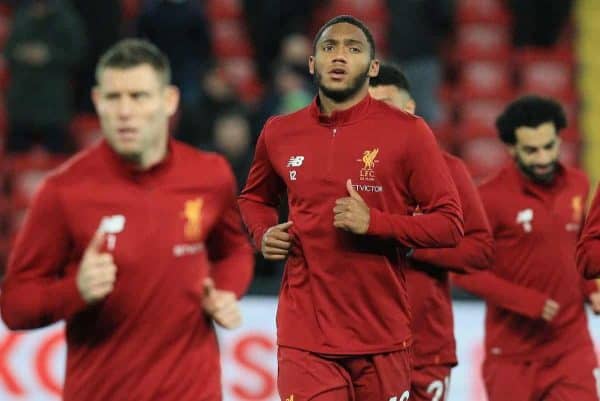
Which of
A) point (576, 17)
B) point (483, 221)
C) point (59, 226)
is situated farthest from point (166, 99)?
point (576, 17)

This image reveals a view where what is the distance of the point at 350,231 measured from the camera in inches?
202

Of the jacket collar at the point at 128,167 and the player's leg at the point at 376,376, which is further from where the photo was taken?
the player's leg at the point at 376,376

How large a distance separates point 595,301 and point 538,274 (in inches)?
14.7

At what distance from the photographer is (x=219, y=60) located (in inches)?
464

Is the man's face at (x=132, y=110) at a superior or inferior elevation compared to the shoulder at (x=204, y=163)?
A: superior

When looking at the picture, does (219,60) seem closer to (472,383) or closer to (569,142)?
(569,142)

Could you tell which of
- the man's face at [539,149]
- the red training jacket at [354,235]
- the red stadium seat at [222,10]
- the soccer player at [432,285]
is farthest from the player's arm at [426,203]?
the red stadium seat at [222,10]

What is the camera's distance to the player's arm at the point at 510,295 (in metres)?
6.45

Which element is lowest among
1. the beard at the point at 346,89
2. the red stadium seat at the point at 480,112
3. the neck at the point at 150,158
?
the red stadium seat at the point at 480,112

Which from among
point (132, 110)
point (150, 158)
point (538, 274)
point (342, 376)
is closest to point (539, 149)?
point (538, 274)

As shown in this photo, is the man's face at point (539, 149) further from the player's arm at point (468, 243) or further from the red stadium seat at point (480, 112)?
the red stadium seat at point (480, 112)

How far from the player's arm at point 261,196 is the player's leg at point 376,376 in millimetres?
618

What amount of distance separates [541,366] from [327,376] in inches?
70.6

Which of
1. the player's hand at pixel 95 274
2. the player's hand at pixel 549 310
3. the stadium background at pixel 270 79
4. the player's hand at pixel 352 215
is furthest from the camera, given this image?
the stadium background at pixel 270 79
